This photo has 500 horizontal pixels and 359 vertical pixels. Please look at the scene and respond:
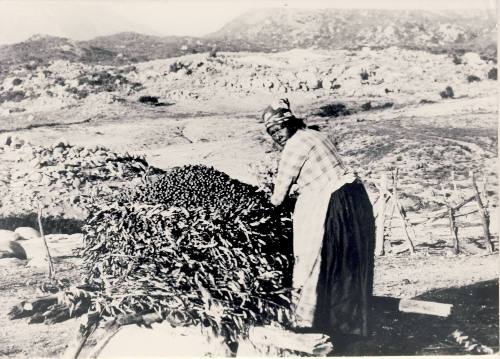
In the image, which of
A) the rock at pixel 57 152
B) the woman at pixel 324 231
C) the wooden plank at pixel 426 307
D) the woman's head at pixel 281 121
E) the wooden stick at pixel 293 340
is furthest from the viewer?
the rock at pixel 57 152

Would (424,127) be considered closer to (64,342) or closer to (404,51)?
(404,51)

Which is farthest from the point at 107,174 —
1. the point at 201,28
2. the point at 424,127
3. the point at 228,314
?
the point at 424,127

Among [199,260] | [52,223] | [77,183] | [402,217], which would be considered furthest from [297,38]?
[199,260]

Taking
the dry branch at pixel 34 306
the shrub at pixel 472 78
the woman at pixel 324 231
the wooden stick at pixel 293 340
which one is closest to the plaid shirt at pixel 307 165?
the woman at pixel 324 231

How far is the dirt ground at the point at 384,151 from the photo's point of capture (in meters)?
4.98

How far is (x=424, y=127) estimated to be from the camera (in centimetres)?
629

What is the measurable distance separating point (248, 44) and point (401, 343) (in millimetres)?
3920

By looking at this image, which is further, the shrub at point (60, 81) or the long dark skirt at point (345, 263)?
the shrub at point (60, 81)

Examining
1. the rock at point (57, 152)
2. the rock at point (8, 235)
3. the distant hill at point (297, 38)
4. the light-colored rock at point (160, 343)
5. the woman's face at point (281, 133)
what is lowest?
the light-colored rock at point (160, 343)

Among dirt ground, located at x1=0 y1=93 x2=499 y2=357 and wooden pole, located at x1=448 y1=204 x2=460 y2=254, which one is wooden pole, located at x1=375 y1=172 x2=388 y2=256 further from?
wooden pole, located at x1=448 y1=204 x2=460 y2=254

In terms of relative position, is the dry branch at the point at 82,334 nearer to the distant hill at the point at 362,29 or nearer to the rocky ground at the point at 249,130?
the rocky ground at the point at 249,130

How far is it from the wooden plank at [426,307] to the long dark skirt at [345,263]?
0.38 metres

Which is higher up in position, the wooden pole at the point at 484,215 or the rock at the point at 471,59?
the rock at the point at 471,59

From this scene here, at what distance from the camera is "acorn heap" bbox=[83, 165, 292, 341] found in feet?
10.8
